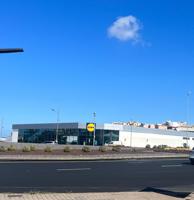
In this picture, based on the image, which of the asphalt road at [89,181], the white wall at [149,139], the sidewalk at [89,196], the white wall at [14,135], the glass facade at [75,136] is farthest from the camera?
the white wall at [14,135]

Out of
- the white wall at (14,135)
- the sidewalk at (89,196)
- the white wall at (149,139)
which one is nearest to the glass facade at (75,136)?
the white wall at (149,139)

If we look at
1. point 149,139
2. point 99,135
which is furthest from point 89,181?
point 149,139

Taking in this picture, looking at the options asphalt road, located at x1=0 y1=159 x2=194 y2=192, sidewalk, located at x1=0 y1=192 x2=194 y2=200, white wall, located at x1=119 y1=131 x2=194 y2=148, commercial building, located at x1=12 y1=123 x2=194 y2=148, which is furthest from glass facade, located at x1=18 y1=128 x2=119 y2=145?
sidewalk, located at x1=0 y1=192 x2=194 y2=200

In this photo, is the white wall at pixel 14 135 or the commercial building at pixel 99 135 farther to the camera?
the white wall at pixel 14 135

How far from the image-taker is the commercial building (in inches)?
4227

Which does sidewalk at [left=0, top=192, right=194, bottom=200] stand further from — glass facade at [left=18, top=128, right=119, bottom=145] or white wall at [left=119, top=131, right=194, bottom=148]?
white wall at [left=119, top=131, right=194, bottom=148]

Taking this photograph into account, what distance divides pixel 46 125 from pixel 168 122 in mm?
90543

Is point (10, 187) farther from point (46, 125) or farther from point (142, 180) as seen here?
point (46, 125)

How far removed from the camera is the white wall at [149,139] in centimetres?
11075

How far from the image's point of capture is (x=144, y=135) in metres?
115

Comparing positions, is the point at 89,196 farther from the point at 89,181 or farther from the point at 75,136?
the point at 75,136

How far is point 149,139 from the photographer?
116438 millimetres

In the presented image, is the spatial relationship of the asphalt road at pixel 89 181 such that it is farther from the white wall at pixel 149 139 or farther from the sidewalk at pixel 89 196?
the white wall at pixel 149 139

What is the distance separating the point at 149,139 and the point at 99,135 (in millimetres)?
15216
